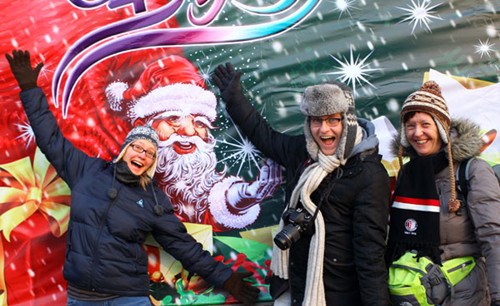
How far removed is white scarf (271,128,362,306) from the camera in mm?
2494

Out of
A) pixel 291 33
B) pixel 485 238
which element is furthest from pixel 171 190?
pixel 485 238

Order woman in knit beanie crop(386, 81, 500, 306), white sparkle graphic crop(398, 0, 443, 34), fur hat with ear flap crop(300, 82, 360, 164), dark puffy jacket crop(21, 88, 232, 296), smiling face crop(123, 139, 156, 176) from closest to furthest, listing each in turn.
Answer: woman in knit beanie crop(386, 81, 500, 306), fur hat with ear flap crop(300, 82, 360, 164), dark puffy jacket crop(21, 88, 232, 296), smiling face crop(123, 139, 156, 176), white sparkle graphic crop(398, 0, 443, 34)

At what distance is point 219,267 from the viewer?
3.03m

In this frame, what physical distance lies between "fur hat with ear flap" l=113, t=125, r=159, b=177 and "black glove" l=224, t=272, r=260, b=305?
764 millimetres

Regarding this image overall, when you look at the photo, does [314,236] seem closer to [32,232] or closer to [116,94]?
[116,94]

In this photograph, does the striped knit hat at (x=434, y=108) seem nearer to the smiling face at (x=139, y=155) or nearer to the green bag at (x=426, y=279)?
the green bag at (x=426, y=279)

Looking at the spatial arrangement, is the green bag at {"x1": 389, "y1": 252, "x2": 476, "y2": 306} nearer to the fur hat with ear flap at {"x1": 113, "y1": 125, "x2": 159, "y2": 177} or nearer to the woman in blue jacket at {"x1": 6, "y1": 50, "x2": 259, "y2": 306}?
the woman in blue jacket at {"x1": 6, "y1": 50, "x2": 259, "y2": 306}

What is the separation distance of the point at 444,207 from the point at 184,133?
1.58 meters

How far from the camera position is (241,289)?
10.0ft

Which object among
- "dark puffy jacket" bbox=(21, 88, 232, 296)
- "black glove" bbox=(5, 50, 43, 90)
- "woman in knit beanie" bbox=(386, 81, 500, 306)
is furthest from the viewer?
"black glove" bbox=(5, 50, 43, 90)

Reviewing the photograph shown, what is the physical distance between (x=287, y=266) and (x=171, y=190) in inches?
37.2

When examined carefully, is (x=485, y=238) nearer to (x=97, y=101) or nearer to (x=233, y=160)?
(x=233, y=160)

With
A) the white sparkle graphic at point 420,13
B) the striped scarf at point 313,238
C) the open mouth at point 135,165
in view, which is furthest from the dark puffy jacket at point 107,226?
the white sparkle graphic at point 420,13

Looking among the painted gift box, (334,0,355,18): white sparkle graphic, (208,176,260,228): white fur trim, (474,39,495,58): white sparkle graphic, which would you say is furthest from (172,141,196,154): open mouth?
(474,39,495,58): white sparkle graphic
